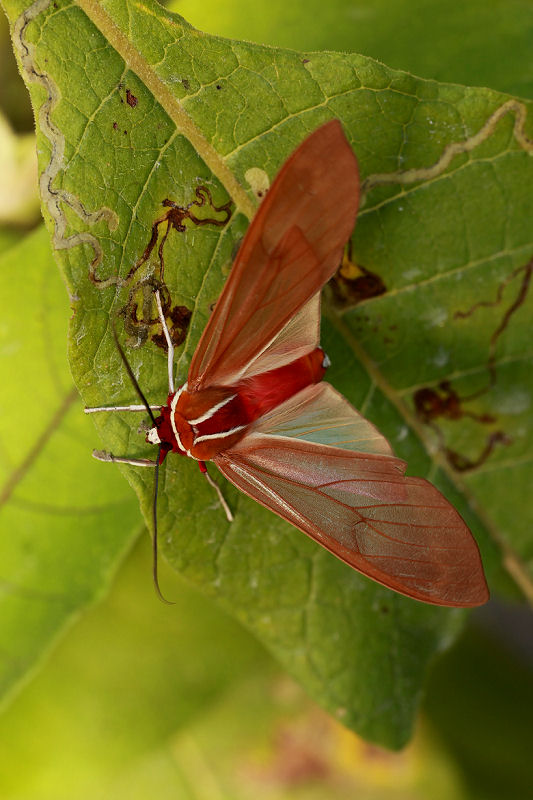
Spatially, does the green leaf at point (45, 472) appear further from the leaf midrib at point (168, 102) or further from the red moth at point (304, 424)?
the leaf midrib at point (168, 102)

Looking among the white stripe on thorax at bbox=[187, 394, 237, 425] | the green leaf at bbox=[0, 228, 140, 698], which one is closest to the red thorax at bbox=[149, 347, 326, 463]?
the white stripe on thorax at bbox=[187, 394, 237, 425]

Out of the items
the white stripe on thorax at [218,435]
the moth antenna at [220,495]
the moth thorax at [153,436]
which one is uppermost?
the moth thorax at [153,436]

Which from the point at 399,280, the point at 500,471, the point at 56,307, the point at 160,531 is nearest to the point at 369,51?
the point at 399,280

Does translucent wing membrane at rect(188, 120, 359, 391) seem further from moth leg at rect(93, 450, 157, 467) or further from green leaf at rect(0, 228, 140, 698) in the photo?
green leaf at rect(0, 228, 140, 698)

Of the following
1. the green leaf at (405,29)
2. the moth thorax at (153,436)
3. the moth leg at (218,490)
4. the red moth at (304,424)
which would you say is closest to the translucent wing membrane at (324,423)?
the red moth at (304,424)

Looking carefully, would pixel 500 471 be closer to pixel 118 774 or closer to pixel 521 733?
pixel 521 733
